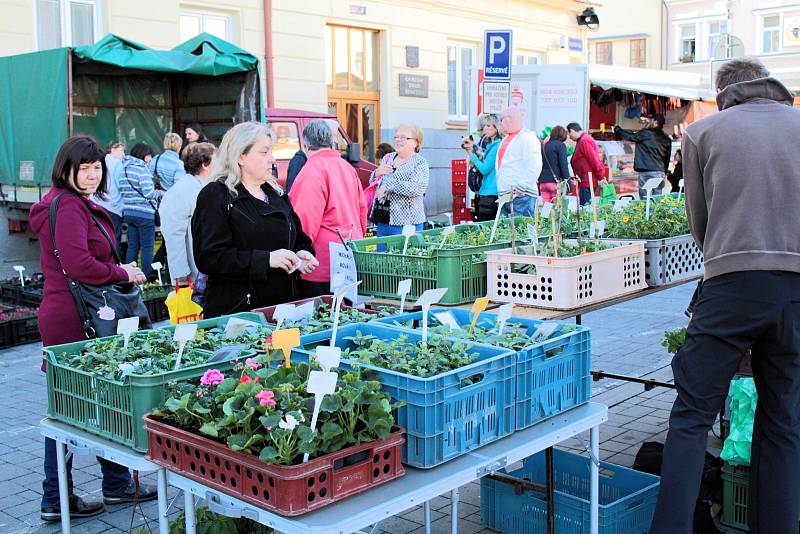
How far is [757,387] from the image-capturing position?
345 cm

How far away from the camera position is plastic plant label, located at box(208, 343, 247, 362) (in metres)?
3.08

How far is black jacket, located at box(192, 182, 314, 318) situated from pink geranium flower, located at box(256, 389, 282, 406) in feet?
5.89

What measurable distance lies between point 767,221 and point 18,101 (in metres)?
10.2

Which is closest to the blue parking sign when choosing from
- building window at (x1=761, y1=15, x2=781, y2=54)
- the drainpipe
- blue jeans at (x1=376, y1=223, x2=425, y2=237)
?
blue jeans at (x1=376, y1=223, x2=425, y2=237)

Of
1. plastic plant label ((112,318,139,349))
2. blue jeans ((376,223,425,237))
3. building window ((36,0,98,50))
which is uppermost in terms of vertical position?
building window ((36,0,98,50))

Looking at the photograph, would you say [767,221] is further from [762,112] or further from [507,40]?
[507,40]

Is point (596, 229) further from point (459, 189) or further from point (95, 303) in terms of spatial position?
point (459, 189)

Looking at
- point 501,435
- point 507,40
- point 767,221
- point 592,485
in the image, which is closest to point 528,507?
point 592,485

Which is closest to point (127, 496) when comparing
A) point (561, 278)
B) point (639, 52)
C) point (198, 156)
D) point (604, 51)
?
point (561, 278)

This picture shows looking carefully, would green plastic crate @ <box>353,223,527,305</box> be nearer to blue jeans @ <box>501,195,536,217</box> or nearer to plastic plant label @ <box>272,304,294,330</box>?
plastic plant label @ <box>272,304,294,330</box>

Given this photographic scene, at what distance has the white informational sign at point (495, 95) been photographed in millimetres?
10812

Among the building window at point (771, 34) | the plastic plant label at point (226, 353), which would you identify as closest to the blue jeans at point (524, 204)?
the plastic plant label at point (226, 353)

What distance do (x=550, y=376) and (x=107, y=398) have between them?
4.94 ft

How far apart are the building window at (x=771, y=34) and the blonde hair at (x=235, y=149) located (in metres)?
33.5
